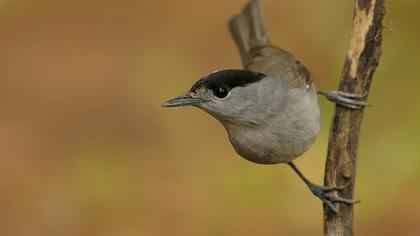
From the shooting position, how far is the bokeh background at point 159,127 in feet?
21.4

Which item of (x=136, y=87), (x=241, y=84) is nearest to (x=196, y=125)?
(x=136, y=87)

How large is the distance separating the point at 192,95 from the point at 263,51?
3.71 feet

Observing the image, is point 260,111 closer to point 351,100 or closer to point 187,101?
point 187,101

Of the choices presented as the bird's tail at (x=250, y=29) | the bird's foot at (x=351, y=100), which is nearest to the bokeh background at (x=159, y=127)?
the bird's tail at (x=250, y=29)

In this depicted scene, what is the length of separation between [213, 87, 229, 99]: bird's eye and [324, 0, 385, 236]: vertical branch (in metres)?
0.64

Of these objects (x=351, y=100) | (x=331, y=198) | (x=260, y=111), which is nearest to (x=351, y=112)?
(x=351, y=100)

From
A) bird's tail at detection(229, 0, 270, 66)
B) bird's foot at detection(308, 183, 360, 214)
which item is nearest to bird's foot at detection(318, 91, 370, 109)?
bird's foot at detection(308, 183, 360, 214)

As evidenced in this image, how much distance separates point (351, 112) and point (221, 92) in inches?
29.6

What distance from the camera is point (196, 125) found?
759cm

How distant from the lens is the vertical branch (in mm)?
4137

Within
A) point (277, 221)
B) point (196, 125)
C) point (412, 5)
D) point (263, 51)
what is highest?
point (412, 5)

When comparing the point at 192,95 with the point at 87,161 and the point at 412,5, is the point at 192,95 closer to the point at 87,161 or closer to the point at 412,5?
the point at 87,161

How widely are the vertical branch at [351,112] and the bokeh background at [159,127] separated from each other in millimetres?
2045

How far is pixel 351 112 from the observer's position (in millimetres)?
4293
